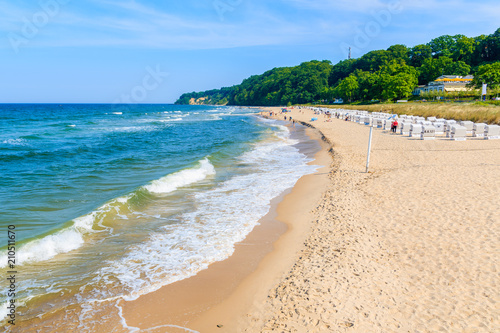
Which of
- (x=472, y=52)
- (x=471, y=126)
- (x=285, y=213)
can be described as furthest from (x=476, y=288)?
(x=472, y=52)

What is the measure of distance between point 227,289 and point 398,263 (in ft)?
10.8

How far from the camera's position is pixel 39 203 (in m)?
11.0

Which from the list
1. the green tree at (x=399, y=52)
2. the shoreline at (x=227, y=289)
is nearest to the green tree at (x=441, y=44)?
the green tree at (x=399, y=52)

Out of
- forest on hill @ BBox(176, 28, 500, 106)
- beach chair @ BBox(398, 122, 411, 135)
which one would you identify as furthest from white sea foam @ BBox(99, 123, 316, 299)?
forest on hill @ BBox(176, 28, 500, 106)

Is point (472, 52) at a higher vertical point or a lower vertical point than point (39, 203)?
higher

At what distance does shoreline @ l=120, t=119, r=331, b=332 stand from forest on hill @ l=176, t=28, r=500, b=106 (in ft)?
181

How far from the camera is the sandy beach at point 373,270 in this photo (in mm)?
4426

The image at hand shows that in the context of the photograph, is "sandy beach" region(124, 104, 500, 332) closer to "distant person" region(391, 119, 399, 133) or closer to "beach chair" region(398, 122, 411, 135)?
"beach chair" region(398, 122, 411, 135)

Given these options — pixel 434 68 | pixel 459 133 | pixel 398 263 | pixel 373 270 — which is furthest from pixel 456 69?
pixel 373 270

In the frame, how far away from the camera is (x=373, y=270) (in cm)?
562

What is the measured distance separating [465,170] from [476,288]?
8602 millimetres

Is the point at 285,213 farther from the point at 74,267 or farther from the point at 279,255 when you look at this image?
the point at 74,267

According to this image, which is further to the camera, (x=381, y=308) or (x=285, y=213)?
(x=285, y=213)

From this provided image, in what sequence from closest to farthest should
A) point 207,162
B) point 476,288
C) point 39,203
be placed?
point 476,288 < point 39,203 < point 207,162
